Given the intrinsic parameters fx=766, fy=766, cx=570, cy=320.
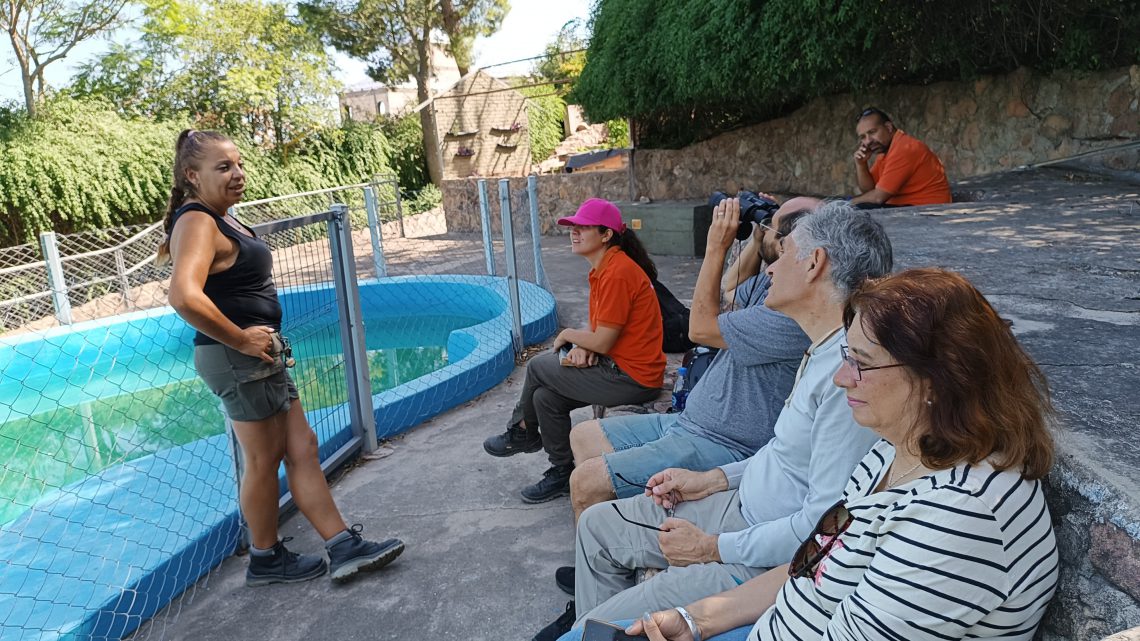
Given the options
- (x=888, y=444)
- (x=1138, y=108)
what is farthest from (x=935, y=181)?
(x=888, y=444)

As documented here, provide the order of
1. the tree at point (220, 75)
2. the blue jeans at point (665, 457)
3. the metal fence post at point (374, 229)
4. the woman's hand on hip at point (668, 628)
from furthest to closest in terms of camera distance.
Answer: the tree at point (220, 75), the metal fence post at point (374, 229), the blue jeans at point (665, 457), the woman's hand on hip at point (668, 628)

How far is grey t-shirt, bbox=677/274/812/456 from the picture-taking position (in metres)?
2.07

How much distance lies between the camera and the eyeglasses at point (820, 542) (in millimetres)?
1302

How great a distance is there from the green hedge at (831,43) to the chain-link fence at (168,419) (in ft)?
9.05

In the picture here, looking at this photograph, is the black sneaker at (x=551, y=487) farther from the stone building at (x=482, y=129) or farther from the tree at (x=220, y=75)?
the stone building at (x=482, y=129)

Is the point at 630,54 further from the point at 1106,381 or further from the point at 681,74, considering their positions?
the point at 1106,381

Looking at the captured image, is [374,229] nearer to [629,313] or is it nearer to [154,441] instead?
[154,441]

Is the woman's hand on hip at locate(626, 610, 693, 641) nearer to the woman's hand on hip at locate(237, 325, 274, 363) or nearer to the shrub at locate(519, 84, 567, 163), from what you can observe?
the woman's hand on hip at locate(237, 325, 274, 363)

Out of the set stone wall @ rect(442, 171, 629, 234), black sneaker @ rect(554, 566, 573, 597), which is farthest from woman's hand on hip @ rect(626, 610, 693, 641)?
stone wall @ rect(442, 171, 629, 234)

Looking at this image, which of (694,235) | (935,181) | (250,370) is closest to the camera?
(250,370)

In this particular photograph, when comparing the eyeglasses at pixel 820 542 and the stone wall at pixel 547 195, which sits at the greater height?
the stone wall at pixel 547 195

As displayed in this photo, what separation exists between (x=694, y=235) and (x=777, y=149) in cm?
195

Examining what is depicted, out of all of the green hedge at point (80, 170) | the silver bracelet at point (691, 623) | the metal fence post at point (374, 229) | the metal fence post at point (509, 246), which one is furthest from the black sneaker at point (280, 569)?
the green hedge at point (80, 170)

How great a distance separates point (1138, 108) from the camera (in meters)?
5.90
